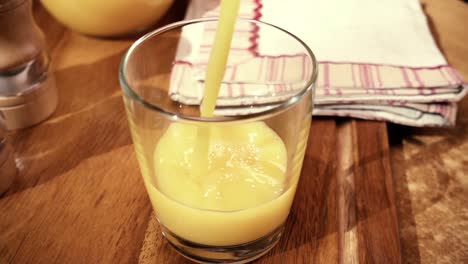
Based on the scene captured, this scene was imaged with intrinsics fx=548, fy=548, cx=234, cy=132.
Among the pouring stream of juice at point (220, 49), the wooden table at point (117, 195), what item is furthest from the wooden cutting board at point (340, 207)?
the pouring stream of juice at point (220, 49)

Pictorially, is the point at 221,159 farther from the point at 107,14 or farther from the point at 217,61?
the point at 107,14

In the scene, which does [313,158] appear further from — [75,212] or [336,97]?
[75,212]

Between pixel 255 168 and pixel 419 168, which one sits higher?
pixel 255 168

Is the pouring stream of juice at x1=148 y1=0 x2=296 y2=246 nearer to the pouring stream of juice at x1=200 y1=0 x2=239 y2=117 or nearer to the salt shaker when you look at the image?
the pouring stream of juice at x1=200 y1=0 x2=239 y2=117

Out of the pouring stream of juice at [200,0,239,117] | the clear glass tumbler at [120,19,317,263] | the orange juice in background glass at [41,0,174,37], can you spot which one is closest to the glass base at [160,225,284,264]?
the clear glass tumbler at [120,19,317,263]

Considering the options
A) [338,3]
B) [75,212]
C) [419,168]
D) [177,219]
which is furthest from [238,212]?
[338,3]

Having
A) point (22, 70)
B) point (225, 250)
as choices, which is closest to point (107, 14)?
point (22, 70)

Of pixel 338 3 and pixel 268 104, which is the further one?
pixel 338 3

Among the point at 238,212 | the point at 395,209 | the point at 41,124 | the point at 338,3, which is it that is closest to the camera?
the point at 238,212
